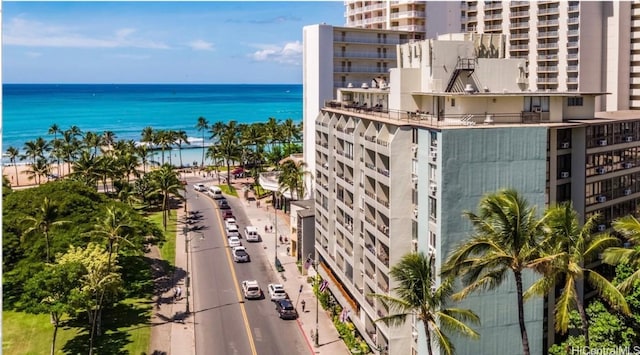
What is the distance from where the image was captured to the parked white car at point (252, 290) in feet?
208

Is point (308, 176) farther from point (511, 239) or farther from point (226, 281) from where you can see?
point (511, 239)

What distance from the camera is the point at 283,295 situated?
63.1 meters

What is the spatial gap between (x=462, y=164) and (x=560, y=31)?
68.8 meters

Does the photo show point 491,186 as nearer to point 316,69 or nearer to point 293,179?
point 293,179

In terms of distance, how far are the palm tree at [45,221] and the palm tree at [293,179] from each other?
37.0 meters

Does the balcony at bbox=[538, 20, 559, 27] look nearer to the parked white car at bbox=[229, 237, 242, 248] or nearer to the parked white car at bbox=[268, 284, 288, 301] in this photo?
the parked white car at bbox=[229, 237, 242, 248]

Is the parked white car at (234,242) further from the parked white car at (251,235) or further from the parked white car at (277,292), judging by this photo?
the parked white car at (277,292)

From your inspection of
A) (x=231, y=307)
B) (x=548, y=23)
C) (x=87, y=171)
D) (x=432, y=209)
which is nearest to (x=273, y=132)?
(x=87, y=171)

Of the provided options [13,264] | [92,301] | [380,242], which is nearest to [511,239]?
[380,242]


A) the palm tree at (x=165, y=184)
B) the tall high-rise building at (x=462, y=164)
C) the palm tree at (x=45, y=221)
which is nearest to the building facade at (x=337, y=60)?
the palm tree at (x=165, y=184)

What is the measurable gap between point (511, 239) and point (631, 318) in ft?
35.3

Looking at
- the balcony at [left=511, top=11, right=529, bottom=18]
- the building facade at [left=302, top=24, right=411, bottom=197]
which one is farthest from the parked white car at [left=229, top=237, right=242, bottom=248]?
the balcony at [left=511, top=11, right=529, bottom=18]

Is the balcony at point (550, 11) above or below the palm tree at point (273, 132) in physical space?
above

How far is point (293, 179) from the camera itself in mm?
92562
